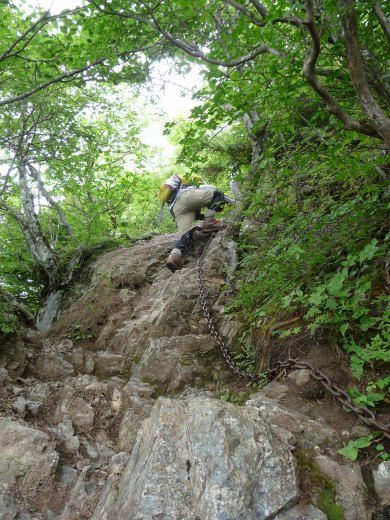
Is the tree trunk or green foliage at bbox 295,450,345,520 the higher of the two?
the tree trunk

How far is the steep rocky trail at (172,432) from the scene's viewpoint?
229 cm

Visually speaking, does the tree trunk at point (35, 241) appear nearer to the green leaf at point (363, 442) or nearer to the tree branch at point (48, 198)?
the tree branch at point (48, 198)

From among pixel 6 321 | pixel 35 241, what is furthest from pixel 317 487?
pixel 35 241

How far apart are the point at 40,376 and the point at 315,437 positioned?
12.3ft


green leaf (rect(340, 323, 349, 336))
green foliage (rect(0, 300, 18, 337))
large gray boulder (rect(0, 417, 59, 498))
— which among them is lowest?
green leaf (rect(340, 323, 349, 336))

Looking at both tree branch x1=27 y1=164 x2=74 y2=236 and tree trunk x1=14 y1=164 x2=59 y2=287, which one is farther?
tree branch x1=27 y1=164 x2=74 y2=236

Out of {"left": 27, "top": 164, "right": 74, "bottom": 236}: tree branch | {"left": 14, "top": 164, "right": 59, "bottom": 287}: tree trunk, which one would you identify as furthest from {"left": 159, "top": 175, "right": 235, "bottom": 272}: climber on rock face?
{"left": 27, "top": 164, "right": 74, "bottom": 236}: tree branch

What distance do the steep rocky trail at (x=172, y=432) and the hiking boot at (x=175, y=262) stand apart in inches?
49.5

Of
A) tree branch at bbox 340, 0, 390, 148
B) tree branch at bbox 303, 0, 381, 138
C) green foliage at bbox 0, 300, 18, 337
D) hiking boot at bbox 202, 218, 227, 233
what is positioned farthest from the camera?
hiking boot at bbox 202, 218, 227, 233

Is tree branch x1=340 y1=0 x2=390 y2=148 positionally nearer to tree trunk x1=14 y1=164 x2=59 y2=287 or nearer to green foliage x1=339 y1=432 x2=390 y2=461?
green foliage x1=339 y1=432 x2=390 y2=461

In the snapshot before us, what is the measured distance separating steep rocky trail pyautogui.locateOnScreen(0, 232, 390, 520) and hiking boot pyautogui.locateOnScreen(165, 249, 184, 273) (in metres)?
1.26

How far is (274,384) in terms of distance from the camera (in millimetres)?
3479

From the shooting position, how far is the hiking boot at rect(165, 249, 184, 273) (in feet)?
23.7

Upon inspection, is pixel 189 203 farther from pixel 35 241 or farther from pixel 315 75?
pixel 315 75
